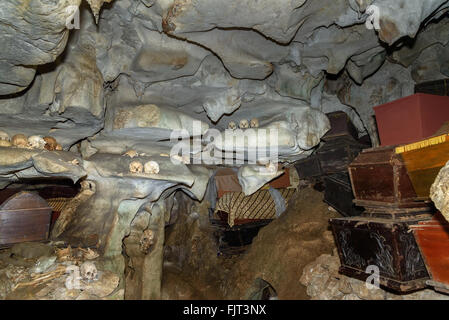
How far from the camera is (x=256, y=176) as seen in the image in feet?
28.9

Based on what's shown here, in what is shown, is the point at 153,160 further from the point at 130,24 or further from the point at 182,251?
the point at 182,251

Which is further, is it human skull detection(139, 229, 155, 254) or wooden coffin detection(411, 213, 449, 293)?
human skull detection(139, 229, 155, 254)

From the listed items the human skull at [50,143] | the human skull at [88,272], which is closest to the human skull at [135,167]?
the human skull at [50,143]

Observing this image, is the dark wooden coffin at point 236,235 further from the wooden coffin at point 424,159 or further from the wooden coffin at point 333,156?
the wooden coffin at point 424,159

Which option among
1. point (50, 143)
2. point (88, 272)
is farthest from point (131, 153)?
point (88, 272)

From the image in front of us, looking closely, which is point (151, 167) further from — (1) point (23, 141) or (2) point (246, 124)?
(2) point (246, 124)

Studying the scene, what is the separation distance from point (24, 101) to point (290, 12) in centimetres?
498

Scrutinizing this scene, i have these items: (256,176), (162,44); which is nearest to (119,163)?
(162,44)

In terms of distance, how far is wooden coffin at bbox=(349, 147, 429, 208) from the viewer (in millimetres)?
3650

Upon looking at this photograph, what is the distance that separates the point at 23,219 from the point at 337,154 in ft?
25.9

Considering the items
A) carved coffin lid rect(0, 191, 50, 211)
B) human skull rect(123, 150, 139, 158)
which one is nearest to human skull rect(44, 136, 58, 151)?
carved coffin lid rect(0, 191, 50, 211)

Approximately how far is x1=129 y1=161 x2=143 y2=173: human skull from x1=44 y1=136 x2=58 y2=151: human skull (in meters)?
1.61

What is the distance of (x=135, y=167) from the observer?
610cm

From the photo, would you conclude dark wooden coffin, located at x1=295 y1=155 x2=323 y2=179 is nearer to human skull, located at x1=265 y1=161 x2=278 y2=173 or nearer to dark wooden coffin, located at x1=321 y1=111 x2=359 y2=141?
dark wooden coffin, located at x1=321 y1=111 x2=359 y2=141
